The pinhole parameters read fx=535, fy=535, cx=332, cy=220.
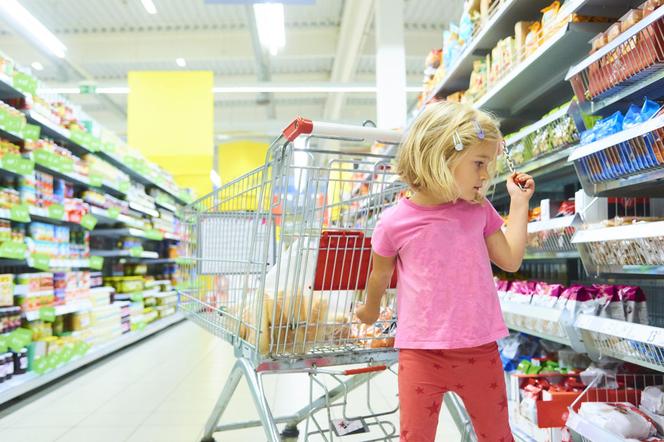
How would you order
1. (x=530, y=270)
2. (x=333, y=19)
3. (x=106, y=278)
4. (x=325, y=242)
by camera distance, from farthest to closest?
(x=333, y=19), (x=106, y=278), (x=530, y=270), (x=325, y=242)

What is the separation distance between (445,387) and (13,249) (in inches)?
111

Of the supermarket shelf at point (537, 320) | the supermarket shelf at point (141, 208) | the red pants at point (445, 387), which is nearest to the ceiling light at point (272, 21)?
the supermarket shelf at point (141, 208)

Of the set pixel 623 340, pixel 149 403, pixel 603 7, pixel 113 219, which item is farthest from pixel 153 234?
pixel 623 340

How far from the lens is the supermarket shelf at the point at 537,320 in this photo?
1997mm

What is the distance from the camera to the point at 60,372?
3.61 m

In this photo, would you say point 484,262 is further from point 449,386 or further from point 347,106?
point 347,106

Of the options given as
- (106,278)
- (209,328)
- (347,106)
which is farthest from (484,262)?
(347,106)

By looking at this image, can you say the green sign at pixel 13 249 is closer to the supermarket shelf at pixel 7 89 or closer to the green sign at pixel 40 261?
the green sign at pixel 40 261

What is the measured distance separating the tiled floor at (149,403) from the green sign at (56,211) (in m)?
1.15

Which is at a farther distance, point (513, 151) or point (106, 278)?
point (106, 278)

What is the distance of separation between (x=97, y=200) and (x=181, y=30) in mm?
6549

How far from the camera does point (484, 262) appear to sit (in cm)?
127

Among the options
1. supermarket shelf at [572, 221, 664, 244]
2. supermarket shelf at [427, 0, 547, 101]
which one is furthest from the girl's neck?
supermarket shelf at [427, 0, 547, 101]

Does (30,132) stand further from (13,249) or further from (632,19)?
(632,19)
